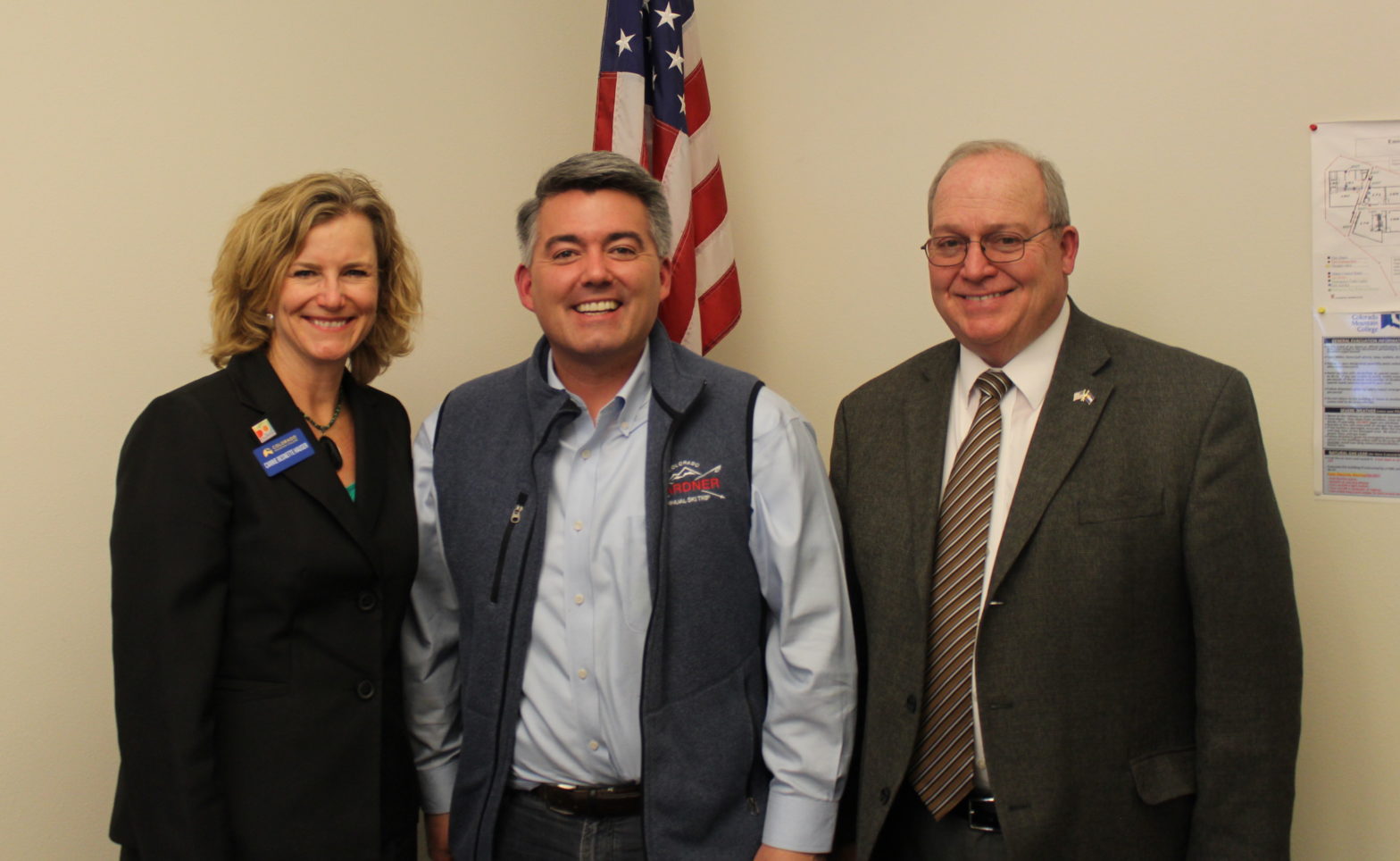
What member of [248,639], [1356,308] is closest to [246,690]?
[248,639]

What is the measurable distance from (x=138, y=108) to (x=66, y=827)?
1.39 meters

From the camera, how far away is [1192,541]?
1.64 metres

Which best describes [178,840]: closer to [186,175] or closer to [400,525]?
[400,525]

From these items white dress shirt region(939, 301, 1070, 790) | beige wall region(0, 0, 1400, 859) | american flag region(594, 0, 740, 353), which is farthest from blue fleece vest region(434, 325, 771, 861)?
american flag region(594, 0, 740, 353)

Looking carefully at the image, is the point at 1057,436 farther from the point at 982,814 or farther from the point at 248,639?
the point at 248,639

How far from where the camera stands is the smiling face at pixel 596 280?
5.97 ft

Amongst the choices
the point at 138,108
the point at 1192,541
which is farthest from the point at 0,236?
the point at 1192,541

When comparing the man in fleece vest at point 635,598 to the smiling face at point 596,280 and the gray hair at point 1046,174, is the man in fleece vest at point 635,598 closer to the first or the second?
the smiling face at point 596,280

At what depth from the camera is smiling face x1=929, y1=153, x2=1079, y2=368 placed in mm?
1809

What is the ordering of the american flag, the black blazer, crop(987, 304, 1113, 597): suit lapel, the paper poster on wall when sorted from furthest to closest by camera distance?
the american flag → the paper poster on wall → crop(987, 304, 1113, 597): suit lapel → the black blazer

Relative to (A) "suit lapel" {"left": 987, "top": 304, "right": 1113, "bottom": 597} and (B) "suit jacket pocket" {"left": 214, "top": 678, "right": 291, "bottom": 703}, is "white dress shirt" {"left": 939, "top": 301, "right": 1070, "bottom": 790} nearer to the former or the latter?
(A) "suit lapel" {"left": 987, "top": 304, "right": 1113, "bottom": 597}

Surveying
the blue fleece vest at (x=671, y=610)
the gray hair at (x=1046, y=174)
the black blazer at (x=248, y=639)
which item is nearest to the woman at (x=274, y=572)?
the black blazer at (x=248, y=639)

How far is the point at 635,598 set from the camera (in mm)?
1729

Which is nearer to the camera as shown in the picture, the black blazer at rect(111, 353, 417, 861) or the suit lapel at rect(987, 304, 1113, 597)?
the black blazer at rect(111, 353, 417, 861)
